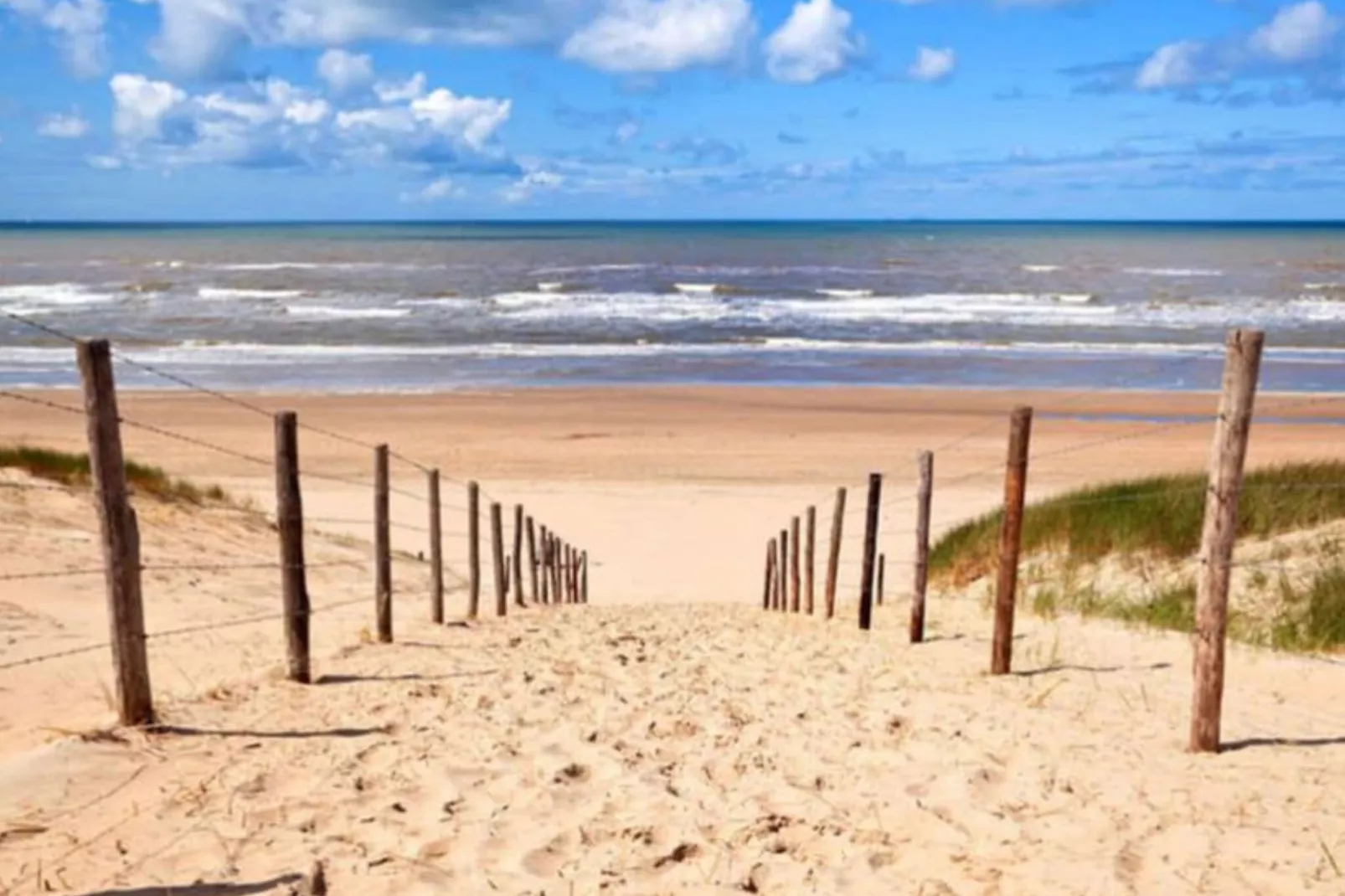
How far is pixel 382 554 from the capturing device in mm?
9891

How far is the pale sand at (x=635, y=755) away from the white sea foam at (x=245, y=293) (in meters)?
50.2

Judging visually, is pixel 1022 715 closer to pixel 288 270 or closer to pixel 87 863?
pixel 87 863

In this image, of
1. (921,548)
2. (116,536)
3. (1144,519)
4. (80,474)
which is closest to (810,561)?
(1144,519)

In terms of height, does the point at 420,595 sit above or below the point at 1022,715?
below

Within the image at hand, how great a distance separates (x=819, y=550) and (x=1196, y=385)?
66.0 ft

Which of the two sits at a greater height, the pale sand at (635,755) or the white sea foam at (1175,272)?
the white sea foam at (1175,272)

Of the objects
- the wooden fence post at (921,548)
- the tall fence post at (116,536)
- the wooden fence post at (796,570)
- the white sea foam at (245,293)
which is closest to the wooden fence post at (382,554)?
the tall fence post at (116,536)

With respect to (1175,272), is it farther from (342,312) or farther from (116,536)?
(116,536)

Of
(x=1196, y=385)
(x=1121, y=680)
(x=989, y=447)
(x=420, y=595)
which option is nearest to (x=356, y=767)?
(x=1121, y=680)

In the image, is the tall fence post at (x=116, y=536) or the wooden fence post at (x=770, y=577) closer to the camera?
the tall fence post at (x=116, y=536)

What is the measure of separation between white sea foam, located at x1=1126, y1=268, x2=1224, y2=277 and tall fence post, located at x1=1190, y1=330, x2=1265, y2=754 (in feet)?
257

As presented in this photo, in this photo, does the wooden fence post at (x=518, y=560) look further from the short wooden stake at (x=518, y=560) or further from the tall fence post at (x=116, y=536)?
the tall fence post at (x=116, y=536)

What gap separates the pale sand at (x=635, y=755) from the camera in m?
5.05

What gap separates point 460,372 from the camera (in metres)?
37.8
